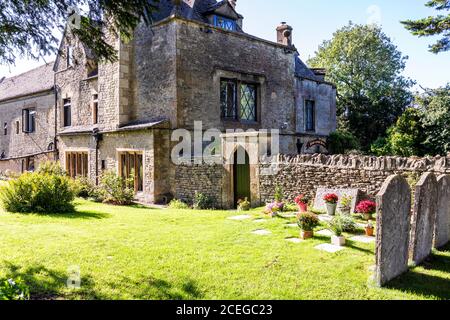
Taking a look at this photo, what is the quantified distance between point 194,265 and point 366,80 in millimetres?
34332

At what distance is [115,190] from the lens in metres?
14.7

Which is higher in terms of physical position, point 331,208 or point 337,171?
point 337,171

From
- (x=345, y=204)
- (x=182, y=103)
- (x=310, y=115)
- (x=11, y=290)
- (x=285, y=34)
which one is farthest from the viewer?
(x=310, y=115)

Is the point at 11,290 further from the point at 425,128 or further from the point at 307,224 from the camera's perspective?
the point at 425,128

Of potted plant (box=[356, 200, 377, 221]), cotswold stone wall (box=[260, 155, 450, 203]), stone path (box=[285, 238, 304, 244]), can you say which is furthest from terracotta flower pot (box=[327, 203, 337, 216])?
stone path (box=[285, 238, 304, 244])

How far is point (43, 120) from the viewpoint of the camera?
23.5 meters

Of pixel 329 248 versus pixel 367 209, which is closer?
pixel 329 248

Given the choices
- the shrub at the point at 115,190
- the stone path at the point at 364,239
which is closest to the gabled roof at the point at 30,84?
the shrub at the point at 115,190

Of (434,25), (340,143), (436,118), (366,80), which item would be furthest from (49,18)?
(366,80)

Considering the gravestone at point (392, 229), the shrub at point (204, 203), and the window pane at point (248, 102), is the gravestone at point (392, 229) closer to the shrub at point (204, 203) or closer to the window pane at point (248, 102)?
the shrub at point (204, 203)

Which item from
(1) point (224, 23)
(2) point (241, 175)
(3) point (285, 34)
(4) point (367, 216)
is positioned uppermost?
(3) point (285, 34)

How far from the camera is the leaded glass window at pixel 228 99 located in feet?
54.3

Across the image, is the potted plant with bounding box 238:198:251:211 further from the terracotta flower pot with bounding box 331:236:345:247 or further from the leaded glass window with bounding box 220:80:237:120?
the leaded glass window with bounding box 220:80:237:120

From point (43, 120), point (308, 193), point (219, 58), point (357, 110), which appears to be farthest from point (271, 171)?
point (357, 110)
